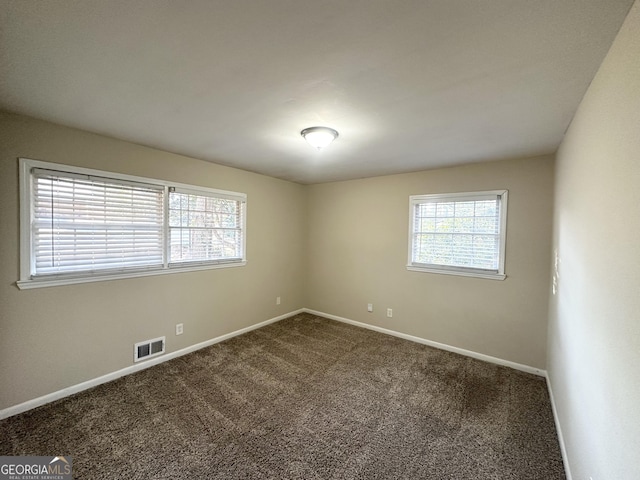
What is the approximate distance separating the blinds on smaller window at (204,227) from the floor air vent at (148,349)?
2.99 feet

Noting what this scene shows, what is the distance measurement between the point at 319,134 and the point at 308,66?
2.73ft

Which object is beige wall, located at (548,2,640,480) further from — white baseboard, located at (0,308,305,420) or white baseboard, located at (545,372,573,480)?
white baseboard, located at (0,308,305,420)

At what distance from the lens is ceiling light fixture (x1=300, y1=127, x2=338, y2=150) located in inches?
87.9

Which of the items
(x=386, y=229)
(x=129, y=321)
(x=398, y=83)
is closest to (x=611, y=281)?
(x=398, y=83)

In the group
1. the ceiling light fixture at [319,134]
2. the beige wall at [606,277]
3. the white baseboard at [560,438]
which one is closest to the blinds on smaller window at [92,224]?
the ceiling light fixture at [319,134]

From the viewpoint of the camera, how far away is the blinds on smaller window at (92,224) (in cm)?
227

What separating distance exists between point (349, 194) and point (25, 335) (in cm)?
407

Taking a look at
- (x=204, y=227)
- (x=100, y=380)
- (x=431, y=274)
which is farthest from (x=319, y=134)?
(x=100, y=380)

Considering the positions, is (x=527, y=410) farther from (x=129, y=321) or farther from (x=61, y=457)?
(x=129, y=321)

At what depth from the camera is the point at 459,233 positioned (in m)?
3.47

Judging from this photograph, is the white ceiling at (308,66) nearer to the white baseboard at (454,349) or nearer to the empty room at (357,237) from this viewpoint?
the empty room at (357,237)

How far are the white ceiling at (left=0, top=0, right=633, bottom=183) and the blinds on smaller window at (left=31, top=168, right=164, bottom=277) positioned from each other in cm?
57

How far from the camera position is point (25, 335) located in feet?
7.21

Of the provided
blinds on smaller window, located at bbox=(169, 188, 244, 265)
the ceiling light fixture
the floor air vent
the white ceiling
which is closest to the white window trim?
blinds on smaller window, located at bbox=(169, 188, 244, 265)
